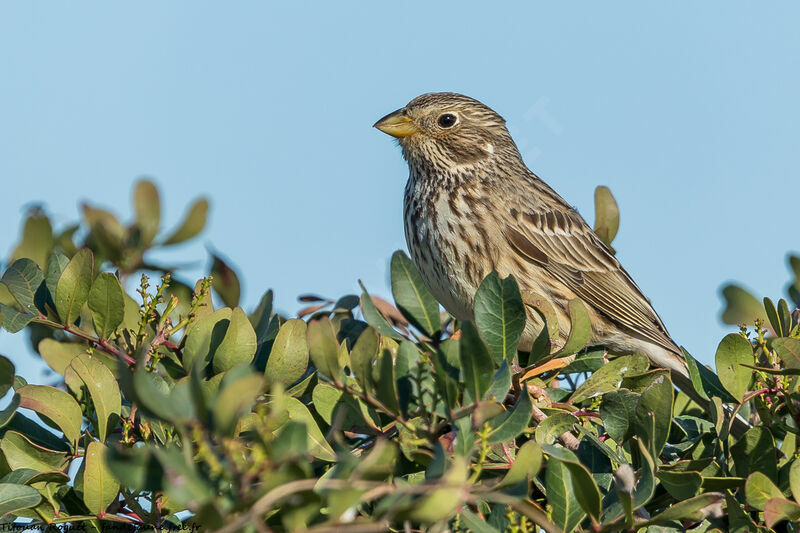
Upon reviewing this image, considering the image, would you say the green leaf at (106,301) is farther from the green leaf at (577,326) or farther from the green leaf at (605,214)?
the green leaf at (605,214)

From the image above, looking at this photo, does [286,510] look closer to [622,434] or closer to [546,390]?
[622,434]

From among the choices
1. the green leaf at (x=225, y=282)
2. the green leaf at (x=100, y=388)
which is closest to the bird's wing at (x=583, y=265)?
the green leaf at (x=225, y=282)

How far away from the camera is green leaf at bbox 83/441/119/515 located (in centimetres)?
257

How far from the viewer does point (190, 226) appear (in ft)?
13.4

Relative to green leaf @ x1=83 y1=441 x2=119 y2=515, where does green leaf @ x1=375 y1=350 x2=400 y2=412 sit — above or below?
above

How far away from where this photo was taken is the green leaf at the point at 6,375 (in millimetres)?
2877

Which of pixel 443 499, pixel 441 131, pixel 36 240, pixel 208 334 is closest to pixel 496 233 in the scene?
pixel 441 131

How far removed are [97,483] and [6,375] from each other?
0.54 metres

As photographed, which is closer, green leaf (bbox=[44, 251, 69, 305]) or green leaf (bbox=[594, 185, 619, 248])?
green leaf (bbox=[44, 251, 69, 305])

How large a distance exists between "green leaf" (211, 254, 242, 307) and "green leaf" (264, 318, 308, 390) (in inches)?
37.1

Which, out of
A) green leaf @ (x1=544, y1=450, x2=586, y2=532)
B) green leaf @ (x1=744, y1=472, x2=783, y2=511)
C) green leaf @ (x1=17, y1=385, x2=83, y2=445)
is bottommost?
green leaf @ (x1=17, y1=385, x2=83, y2=445)

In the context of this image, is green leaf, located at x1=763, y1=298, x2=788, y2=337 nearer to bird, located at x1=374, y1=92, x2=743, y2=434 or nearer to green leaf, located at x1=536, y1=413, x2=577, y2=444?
green leaf, located at x1=536, y1=413, x2=577, y2=444

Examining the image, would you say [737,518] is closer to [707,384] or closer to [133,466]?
[707,384]

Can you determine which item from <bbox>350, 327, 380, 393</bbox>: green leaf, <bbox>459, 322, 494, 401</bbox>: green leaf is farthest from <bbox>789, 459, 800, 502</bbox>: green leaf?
<bbox>350, 327, 380, 393</bbox>: green leaf
